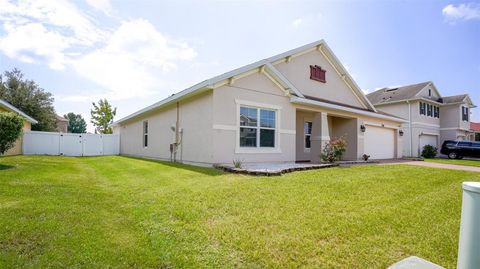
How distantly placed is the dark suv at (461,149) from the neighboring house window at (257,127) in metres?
19.3

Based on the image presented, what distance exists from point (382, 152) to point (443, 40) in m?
8.10

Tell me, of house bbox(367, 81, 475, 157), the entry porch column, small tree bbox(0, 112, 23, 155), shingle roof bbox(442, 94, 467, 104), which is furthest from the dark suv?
small tree bbox(0, 112, 23, 155)

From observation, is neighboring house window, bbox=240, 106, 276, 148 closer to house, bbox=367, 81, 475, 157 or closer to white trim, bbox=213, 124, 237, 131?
white trim, bbox=213, 124, 237, 131

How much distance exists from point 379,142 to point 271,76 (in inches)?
416

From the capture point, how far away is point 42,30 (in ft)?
34.3

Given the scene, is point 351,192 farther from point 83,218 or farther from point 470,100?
point 470,100

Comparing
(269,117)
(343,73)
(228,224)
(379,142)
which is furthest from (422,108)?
(228,224)

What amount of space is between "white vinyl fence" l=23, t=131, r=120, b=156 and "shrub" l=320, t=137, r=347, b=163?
62.2 feet

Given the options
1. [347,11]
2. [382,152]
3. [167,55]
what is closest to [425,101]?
[382,152]

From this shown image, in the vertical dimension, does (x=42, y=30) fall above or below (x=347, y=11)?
below

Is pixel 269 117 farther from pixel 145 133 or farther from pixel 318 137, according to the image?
pixel 145 133

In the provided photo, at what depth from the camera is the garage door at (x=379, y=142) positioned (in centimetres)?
→ 1736

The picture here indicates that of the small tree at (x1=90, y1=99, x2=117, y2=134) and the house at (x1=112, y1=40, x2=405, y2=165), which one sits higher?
the small tree at (x1=90, y1=99, x2=117, y2=134)

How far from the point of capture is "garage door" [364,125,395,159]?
17359 mm
